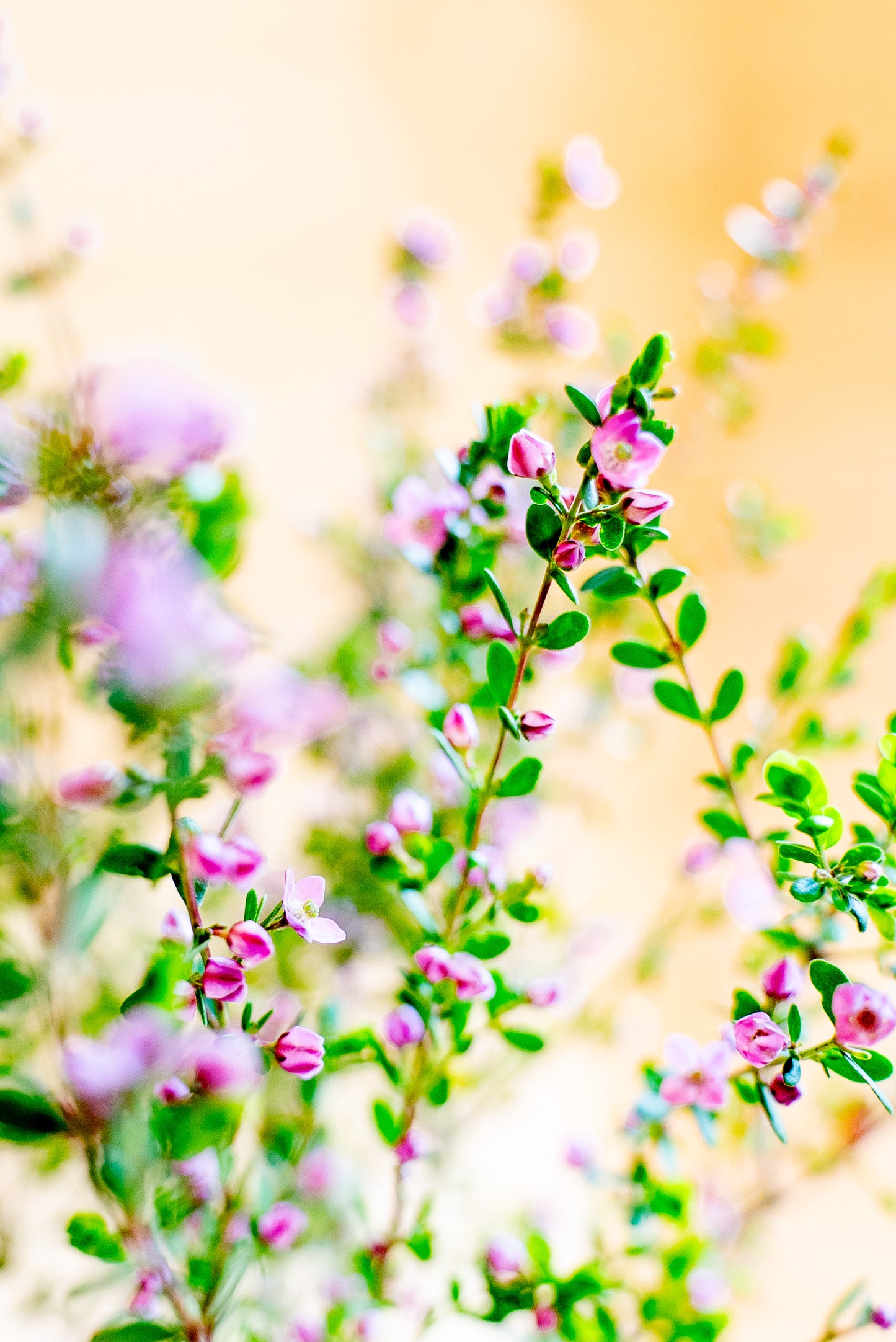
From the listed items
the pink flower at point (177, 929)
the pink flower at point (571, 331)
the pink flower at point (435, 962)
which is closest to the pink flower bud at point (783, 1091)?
the pink flower at point (435, 962)

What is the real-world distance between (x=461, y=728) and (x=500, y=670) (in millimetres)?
35

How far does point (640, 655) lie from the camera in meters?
0.41

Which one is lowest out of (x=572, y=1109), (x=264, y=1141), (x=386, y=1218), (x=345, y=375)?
(x=572, y=1109)

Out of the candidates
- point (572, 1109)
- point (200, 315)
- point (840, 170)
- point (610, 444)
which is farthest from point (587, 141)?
point (572, 1109)

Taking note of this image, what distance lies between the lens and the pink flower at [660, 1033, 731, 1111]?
1.33 feet

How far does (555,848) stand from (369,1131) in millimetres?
469

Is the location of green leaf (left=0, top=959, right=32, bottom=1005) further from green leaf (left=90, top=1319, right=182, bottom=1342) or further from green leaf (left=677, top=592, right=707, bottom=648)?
green leaf (left=677, top=592, right=707, bottom=648)

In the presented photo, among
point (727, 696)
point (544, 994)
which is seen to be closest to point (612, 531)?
point (727, 696)

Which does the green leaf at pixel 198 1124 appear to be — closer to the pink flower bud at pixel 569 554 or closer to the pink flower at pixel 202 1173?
the pink flower at pixel 202 1173

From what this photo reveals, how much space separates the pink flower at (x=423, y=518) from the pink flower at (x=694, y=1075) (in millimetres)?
248

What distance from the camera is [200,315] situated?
4.28ft

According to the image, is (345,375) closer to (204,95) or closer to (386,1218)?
(204,95)

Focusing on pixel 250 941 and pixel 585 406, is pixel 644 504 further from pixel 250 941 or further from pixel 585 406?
pixel 250 941

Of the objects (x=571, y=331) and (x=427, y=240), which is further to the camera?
(x=427, y=240)
